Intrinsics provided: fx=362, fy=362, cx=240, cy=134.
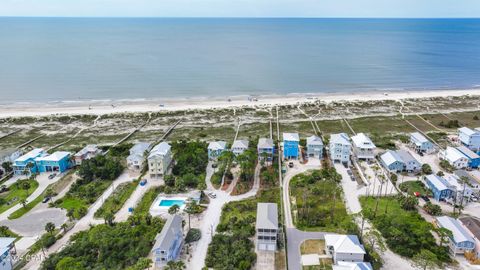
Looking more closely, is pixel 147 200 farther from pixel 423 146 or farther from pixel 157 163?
pixel 423 146

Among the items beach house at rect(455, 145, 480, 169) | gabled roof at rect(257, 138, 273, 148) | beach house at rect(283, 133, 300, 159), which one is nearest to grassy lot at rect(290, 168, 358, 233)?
beach house at rect(283, 133, 300, 159)

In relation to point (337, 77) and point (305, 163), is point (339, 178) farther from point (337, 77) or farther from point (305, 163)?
point (337, 77)

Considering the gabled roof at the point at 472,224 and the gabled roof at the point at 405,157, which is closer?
the gabled roof at the point at 472,224

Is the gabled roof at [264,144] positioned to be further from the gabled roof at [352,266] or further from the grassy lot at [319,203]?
the gabled roof at [352,266]

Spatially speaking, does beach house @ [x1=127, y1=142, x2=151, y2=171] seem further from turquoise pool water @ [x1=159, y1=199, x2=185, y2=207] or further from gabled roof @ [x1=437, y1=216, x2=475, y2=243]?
gabled roof @ [x1=437, y1=216, x2=475, y2=243]

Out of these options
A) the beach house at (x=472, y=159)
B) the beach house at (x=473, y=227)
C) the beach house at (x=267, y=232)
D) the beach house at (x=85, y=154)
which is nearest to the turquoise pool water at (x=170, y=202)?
the beach house at (x=267, y=232)
